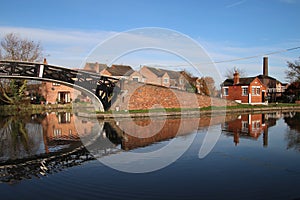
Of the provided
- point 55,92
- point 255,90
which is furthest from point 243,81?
point 55,92

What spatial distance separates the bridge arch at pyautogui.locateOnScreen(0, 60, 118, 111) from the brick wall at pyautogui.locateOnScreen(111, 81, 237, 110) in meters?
1.48

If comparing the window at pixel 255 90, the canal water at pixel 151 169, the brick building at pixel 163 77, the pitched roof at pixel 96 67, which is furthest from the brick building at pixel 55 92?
the canal water at pixel 151 169

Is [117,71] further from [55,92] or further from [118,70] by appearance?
[55,92]

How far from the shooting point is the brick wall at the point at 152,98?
25578mm

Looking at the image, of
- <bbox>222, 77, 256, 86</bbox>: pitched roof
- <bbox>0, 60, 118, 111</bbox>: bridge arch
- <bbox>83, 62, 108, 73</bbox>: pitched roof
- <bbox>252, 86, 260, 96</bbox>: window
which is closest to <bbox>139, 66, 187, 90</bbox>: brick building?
<bbox>222, 77, 256, 86</bbox>: pitched roof

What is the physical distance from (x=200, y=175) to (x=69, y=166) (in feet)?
12.1

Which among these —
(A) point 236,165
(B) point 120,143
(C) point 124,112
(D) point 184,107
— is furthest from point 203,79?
(A) point 236,165

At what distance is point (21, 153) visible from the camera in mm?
9492

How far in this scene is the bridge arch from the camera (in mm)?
19516

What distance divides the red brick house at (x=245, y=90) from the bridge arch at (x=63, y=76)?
22199 mm

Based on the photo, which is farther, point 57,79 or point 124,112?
point 124,112

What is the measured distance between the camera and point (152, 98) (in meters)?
27.1

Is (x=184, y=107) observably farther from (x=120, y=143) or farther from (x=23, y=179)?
(x=23, y=179)

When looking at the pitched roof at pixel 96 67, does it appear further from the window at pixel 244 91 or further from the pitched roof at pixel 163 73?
the window at pixel 244 91
